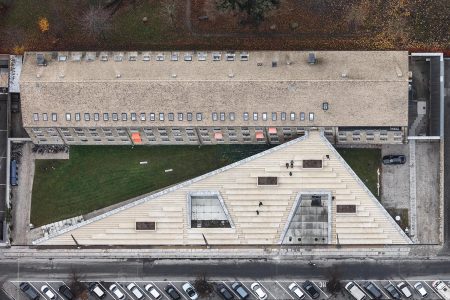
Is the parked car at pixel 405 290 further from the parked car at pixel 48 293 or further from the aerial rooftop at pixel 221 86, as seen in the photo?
the parked car at pixel 48 293

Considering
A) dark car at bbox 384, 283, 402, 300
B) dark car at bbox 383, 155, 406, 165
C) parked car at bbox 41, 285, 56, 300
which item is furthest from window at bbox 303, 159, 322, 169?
parked car at bbox 41, 285, 56, 300

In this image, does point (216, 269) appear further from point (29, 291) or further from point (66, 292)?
point (29, 291)

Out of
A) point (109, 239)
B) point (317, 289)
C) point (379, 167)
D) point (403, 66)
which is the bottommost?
point (317, 289)

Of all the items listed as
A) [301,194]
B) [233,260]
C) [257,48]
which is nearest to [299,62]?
[257,48]

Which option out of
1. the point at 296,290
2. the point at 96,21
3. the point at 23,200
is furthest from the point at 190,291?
the point at 96,21

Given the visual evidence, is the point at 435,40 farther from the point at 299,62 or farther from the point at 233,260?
the point at 233,260
